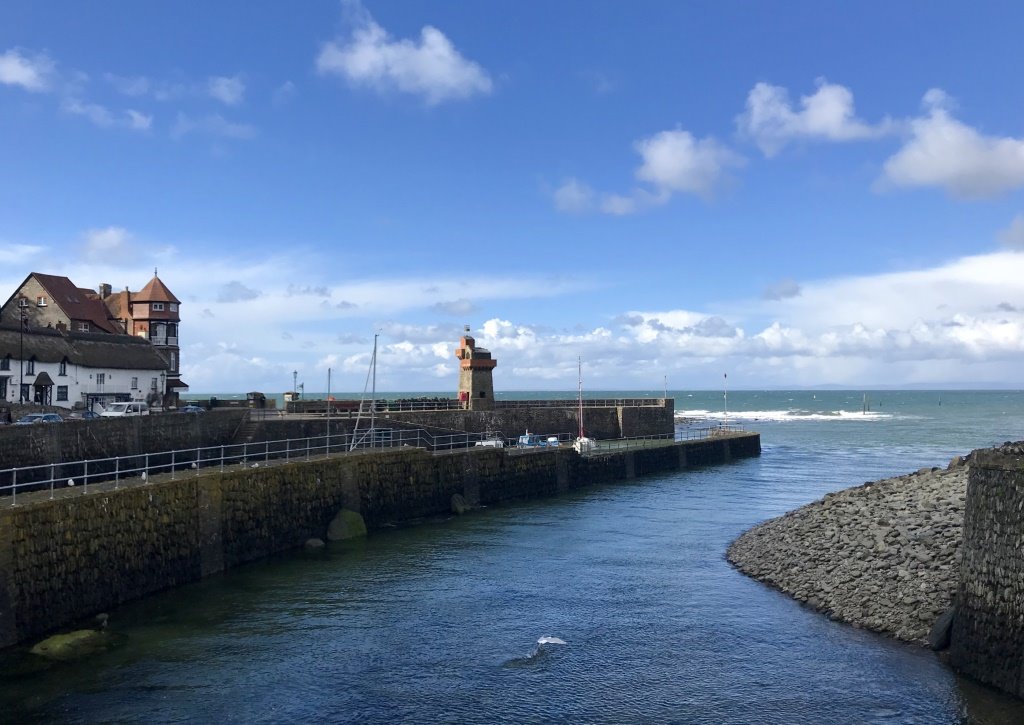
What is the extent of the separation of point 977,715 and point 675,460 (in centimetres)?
4865

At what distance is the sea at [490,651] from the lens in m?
16.4

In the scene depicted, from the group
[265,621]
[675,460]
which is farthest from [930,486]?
[675,460]

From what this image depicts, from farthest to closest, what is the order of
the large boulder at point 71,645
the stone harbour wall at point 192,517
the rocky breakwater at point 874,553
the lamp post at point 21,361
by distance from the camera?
the lamp post at point 21,361 < the rocky breakwater at point 874,553 < the stone harbour wall at point 192,517 < the large boulder at point 71,645

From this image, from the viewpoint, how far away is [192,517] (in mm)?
26516

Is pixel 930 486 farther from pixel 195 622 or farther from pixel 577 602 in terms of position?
pixel 195 622

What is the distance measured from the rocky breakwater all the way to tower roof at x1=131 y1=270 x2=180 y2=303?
198 ft

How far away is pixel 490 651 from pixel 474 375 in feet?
141

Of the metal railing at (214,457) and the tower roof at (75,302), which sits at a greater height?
the tower roof at (75,302)

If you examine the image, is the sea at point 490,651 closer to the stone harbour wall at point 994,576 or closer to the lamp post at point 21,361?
the stone harbour wall at point 994,576

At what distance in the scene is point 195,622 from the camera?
21859 millimetres

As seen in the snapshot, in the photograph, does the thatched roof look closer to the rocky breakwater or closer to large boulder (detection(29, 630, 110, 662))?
large boulder (detection(29, 630, 110, 662))

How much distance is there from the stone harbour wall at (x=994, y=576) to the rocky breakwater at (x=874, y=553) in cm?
231

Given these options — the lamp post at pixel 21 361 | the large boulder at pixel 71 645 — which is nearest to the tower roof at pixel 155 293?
the lamp post at pixel 21 361

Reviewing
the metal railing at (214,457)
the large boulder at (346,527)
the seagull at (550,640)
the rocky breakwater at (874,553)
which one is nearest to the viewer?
the seagull at (550,640)
